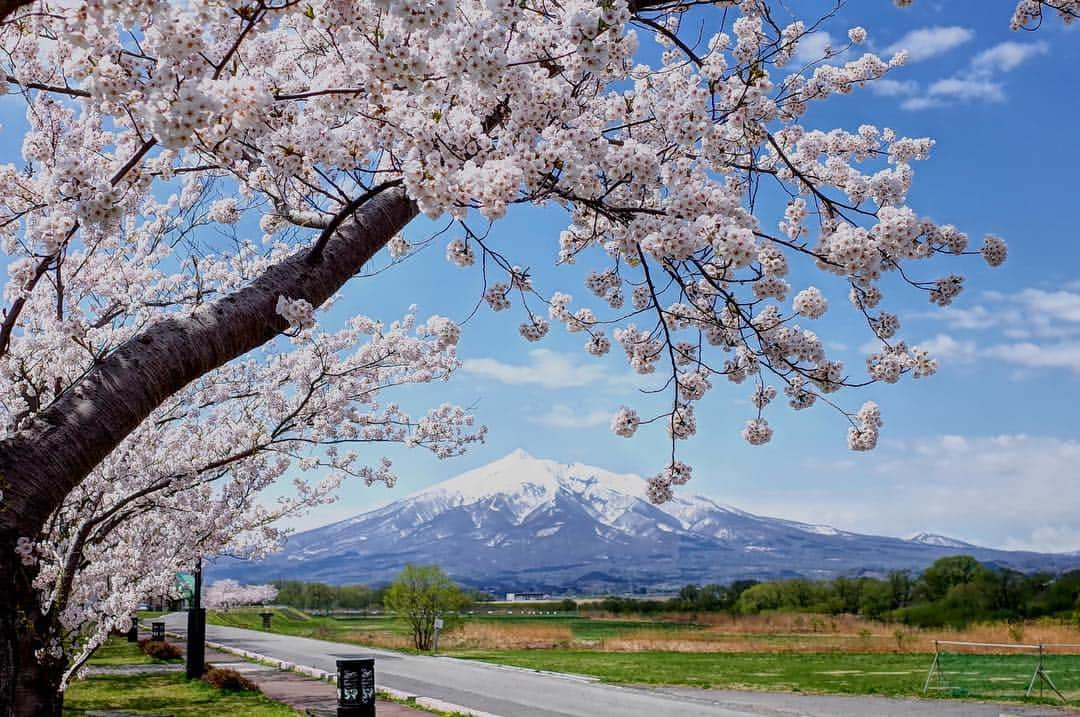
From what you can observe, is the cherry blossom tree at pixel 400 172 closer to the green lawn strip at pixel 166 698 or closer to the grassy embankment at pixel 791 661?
the green lawn strip at pixel 166 698

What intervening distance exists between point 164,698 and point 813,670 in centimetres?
1547

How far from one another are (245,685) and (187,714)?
2.99 meters

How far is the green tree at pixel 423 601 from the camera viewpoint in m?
33.9

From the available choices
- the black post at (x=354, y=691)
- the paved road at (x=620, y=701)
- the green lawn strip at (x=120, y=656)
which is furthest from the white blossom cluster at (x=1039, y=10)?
the green lawn strip at (x=120, y=656)

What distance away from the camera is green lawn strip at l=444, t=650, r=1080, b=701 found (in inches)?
664

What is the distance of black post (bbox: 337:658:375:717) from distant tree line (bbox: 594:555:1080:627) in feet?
116

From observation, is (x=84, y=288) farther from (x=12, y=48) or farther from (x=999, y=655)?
(x=999, y=655)

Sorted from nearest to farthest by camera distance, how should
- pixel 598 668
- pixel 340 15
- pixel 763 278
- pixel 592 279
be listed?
pixel 340 15 → pixel 763 278 → pixel 592 279 → pixel 598 668

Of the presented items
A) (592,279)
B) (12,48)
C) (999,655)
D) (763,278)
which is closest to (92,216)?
(12,48)

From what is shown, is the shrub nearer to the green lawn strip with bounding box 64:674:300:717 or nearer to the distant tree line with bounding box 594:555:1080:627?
the green lawn strip with bounding box 64:674:300:717

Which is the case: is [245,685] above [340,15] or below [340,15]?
below

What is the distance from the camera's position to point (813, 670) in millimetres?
22047

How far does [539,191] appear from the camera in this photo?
12.2 ft

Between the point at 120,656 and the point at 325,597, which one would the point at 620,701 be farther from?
the point at 325,597
